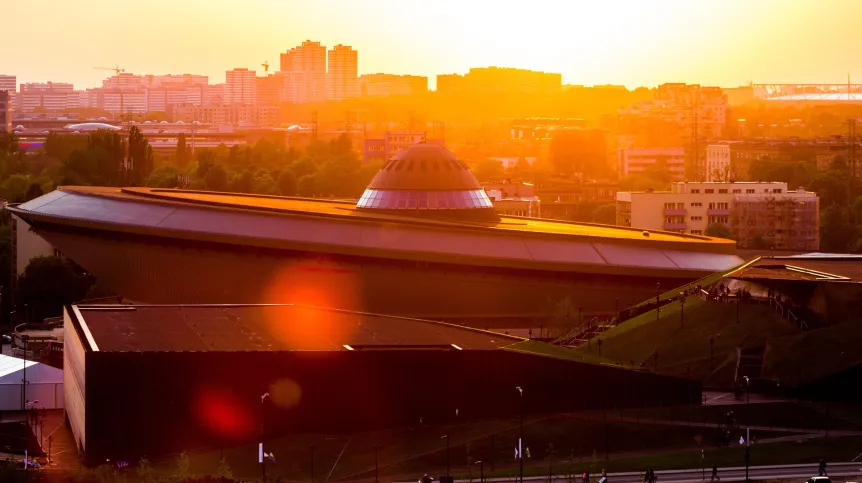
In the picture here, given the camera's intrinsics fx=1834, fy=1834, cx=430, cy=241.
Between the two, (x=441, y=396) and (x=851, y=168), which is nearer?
(x=441, y=396)

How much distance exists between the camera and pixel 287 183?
561 ft

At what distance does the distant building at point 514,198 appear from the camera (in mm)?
142275

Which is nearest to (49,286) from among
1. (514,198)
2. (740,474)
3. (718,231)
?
(718,231)

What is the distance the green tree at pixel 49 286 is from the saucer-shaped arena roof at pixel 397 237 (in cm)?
565

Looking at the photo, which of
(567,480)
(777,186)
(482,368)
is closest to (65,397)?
(482,368)

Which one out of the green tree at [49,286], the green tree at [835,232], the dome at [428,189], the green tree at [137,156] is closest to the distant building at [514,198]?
the green tree at [835,232]

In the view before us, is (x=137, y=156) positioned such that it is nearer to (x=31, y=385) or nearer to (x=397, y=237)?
(x=397, y=237)

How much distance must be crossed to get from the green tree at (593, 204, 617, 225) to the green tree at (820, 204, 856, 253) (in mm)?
21362

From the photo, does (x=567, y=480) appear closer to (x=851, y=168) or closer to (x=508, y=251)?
(x=508, y=251)

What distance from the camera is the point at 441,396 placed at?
58031 millimetres

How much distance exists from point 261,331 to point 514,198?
98.1m

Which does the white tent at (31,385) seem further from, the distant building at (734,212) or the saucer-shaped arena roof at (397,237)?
the distant building at (734,212)

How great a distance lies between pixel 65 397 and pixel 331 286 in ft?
76.0

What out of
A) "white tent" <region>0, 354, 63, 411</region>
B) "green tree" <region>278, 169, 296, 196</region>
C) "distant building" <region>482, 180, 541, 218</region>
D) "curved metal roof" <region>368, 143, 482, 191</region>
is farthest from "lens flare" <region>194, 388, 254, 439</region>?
"green tree" <region>278, 169, 296, 196</region>
